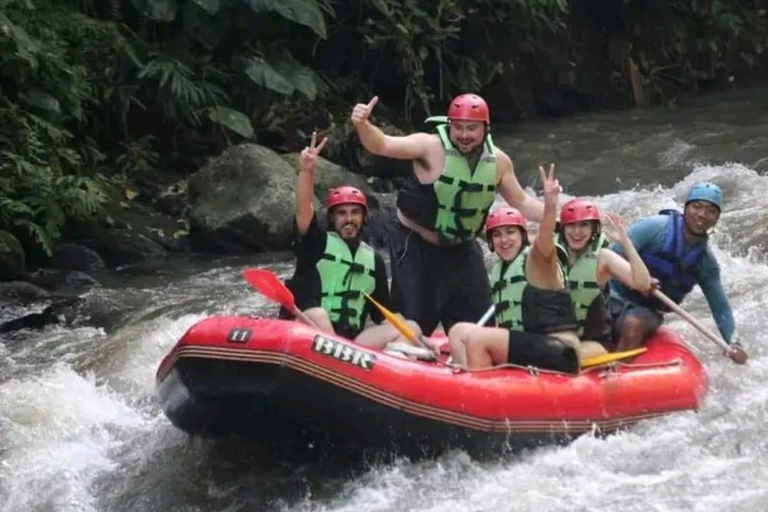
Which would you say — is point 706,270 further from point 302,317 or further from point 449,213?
point 302,317

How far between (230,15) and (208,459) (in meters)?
6.16

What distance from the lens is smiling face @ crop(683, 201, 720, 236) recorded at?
6359 millimetres

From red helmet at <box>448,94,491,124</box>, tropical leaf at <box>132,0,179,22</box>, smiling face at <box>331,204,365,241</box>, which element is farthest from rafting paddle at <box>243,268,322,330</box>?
tropical leaf at <box>132,0,179,22</box>

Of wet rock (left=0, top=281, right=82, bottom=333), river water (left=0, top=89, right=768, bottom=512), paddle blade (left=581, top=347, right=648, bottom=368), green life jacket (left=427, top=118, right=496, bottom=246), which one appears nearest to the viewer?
river water (left=0, top=89, right=768, bottom=512)

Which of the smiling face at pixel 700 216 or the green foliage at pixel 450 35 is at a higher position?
the green foliage at pixel 450 35

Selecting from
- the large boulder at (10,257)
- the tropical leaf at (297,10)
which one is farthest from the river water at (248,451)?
the tropical leaf at (297,10)

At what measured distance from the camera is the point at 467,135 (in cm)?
599

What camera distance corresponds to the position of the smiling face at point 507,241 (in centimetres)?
590

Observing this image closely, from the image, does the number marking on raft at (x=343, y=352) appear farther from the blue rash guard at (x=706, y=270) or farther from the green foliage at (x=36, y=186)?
the green foliage at (x=36, y=186)

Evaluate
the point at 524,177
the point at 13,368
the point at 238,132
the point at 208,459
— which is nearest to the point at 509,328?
the point at 208,459

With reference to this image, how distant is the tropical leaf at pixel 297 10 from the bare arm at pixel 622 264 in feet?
18.6

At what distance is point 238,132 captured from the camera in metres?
11.0

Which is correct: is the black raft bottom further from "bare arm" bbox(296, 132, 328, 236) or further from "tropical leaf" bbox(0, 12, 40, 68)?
"tropical leaf" bbox(0, 12, 40, 68)

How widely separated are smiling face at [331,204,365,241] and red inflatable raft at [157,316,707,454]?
2.46ft
